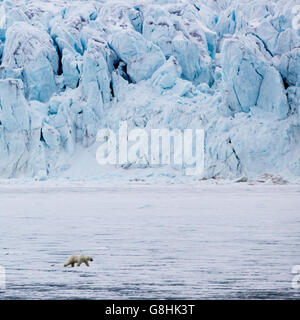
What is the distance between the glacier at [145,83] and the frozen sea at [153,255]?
8913 mm

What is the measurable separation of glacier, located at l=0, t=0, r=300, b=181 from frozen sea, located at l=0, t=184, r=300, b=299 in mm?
8913

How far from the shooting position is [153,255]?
313 centimetres

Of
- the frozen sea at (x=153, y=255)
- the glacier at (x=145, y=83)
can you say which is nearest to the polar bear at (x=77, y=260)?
the frozen sea at (x=153, y=255)

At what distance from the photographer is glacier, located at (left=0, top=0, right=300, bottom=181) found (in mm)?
14570

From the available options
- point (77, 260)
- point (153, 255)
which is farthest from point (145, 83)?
point (77, 260)

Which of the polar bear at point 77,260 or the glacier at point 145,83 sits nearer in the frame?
the polar bear at point 77,260

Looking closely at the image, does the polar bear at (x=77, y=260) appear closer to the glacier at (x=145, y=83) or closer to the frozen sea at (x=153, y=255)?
the frozen sea at (x=153, y=255)

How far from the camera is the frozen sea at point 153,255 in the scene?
213cm

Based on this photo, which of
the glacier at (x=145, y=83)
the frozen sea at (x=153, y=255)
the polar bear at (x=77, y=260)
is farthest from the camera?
the glacier at (x=145, y=83)

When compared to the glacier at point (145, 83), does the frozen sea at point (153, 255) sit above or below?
below

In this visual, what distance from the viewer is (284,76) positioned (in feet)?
49.3

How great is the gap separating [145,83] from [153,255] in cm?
1732

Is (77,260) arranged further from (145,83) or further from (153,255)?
(145,83)
